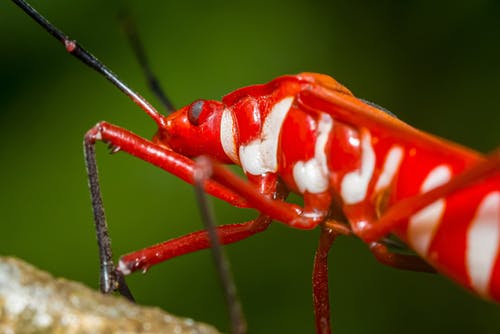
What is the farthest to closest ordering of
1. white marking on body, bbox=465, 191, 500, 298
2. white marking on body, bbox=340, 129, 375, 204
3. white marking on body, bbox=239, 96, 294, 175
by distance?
white marking on body, bbox=239, 96, 294, 175
white marking on body, bbox=340, 129, 375, 204
white marking on body, bbox=465, 191, 500, 298

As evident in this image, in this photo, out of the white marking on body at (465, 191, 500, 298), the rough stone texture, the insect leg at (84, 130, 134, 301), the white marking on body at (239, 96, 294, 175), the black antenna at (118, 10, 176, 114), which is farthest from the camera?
the black antenna at (118, 10, 176, 114)

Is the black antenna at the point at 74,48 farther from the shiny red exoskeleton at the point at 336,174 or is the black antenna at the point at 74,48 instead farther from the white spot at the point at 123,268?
the white spot at the point at 123,268

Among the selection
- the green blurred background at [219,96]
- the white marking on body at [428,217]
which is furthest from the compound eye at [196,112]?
the green blurred background at [219,96]

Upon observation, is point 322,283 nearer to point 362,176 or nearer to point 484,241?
point 362,176

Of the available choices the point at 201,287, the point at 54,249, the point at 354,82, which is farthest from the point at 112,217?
the point at 354,82

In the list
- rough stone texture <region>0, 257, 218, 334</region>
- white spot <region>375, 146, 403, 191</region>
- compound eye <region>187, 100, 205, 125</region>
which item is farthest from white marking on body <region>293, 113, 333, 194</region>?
rough stone texture <region>0, 257, 218, 334</region>

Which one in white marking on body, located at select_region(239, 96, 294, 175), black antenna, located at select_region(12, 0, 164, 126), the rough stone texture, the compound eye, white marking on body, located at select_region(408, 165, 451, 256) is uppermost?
black antenna, located at select_region(12, 0, 164, 126)

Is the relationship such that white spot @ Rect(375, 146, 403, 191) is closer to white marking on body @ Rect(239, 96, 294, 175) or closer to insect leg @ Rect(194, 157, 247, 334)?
white marking on body @ Rect(239, 96, 294, 175)

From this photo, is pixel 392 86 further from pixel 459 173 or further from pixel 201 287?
pixel 459 173
